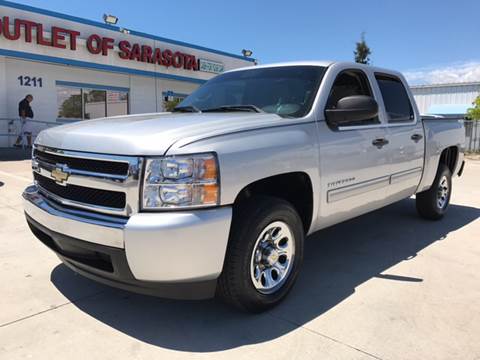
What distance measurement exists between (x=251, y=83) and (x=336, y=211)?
1.46 meters

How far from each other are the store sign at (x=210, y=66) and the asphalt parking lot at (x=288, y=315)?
17554 millimetres


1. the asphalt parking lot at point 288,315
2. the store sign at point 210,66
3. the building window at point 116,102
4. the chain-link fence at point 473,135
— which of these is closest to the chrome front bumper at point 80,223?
the asphalt parking lot at point 288,315

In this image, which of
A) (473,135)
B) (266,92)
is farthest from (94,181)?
(473,135)

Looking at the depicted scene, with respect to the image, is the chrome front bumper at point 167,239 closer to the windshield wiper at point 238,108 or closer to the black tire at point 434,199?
the windshield wiper at point 238,108

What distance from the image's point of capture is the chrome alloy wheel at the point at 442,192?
5859mm

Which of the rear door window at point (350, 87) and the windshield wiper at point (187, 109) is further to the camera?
the windshield wiper at point (187, 109)

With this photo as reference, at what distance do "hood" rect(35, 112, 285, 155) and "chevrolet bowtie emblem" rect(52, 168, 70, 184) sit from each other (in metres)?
0.17

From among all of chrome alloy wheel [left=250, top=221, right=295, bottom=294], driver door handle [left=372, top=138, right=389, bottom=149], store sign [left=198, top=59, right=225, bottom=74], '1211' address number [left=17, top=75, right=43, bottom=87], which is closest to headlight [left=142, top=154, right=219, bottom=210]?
chrome alloy wheel [left=250, top=221, right=295, bottom=294]

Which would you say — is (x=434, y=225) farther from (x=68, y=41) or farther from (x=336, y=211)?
(x=68, y=41)

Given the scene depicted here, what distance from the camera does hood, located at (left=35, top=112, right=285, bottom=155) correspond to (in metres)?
2.65

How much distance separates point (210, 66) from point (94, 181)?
19.7 metres

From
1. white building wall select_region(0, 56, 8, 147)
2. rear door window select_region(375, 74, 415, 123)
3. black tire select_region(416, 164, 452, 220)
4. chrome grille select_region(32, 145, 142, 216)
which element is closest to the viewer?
chrome grille select_region(32, 145, 142, 216)

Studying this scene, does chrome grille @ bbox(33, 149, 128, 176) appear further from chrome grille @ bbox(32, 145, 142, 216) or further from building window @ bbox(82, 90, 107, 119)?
building window @ bbox(82, 90, 107, 119)

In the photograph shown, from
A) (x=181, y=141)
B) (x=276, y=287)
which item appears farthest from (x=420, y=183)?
(x=181, y=141)
